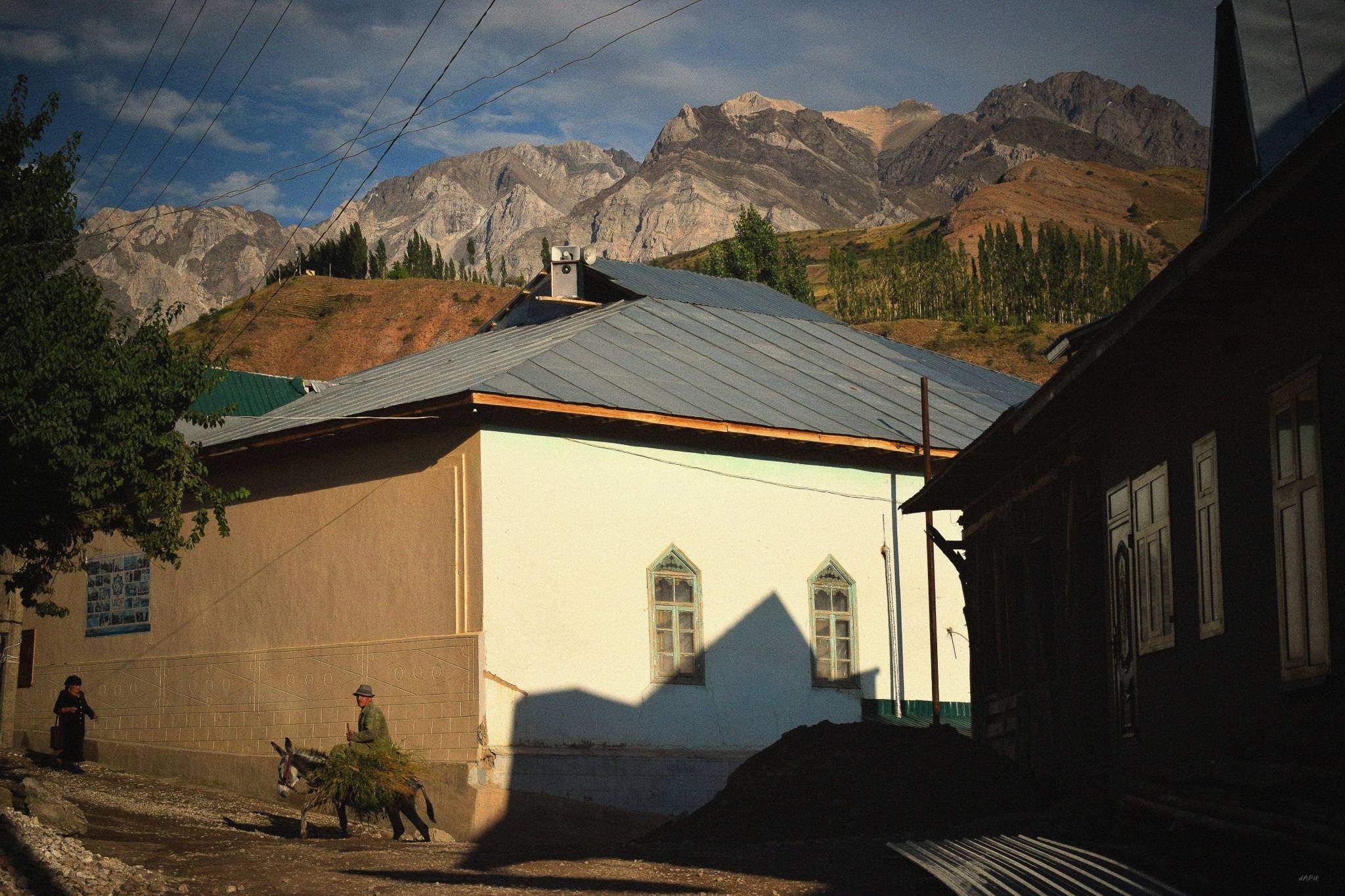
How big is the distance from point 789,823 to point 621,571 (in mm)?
5579

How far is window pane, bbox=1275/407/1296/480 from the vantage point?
8.19 m

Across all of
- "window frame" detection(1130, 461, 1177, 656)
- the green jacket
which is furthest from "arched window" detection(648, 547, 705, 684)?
"window frame" detection(1130, 461, 1177, 656)

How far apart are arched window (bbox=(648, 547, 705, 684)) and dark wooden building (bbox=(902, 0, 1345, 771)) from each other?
14.1ft

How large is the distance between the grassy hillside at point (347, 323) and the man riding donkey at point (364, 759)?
198 ft

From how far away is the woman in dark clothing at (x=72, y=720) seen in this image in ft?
68.6

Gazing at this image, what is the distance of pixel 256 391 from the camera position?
121ft

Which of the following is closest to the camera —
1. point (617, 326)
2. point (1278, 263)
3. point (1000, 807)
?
point (1278, 263)

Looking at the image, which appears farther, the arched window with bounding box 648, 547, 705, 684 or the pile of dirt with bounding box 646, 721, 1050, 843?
the arched window with bounding box 648, 547, 705, 684

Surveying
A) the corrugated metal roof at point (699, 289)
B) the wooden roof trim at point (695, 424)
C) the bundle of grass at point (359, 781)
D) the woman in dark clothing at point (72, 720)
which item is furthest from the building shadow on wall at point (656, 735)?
the corrugated metal roof at point (699, 289)

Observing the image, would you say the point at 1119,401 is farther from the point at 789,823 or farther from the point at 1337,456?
the point at 789,823

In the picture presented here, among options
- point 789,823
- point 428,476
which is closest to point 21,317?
point 428,476

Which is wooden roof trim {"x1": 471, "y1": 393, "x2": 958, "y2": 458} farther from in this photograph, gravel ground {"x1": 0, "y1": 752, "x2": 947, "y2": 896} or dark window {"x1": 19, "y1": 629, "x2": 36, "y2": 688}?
dark window {"x1": 19, "y1": 629, "x2": 36, "y2": 688}

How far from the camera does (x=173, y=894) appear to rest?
31.2 feet

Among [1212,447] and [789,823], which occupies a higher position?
[1212,447]
